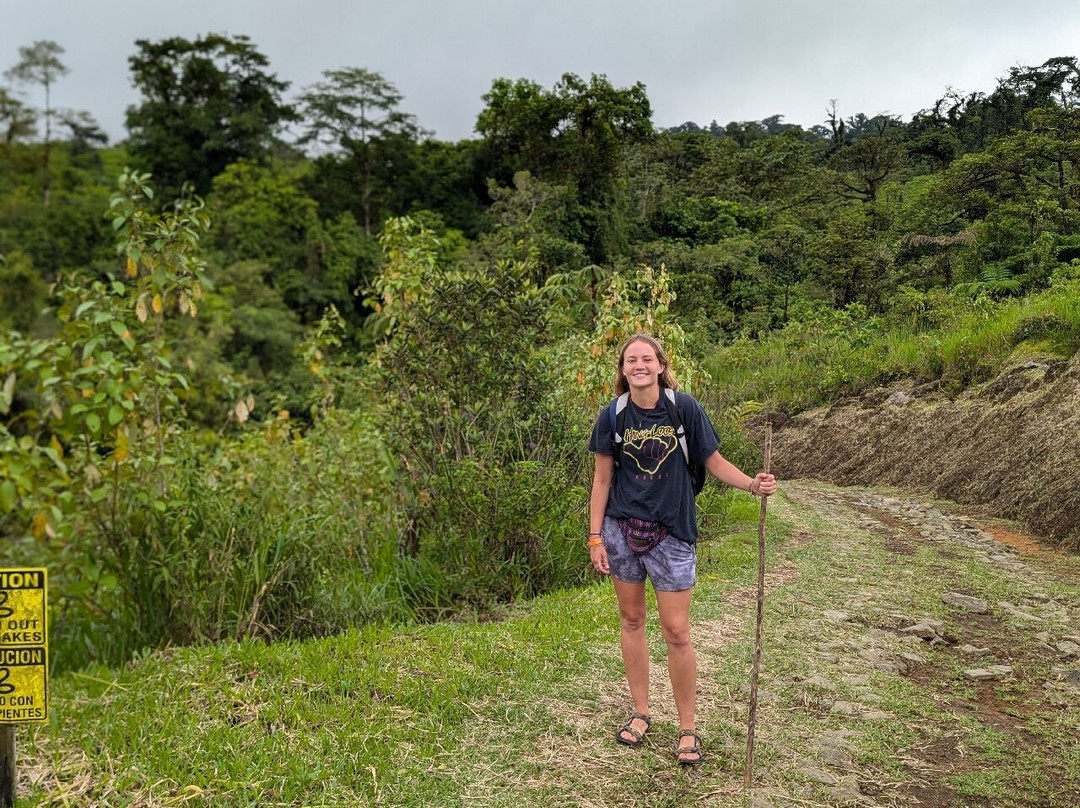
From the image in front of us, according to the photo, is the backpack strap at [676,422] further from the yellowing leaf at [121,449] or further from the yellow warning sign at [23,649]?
the yellowing leaf at [121,449]

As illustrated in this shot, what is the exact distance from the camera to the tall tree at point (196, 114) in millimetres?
34156

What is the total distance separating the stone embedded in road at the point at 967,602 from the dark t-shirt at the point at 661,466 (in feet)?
11.6

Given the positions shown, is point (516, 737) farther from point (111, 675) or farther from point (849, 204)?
point (849, 204)

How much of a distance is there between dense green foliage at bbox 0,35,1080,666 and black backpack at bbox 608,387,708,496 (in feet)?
4.32

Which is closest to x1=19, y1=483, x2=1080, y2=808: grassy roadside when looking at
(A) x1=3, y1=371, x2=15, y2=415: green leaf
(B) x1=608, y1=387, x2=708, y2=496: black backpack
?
(B) x1=608, y1=387, x2=708, y2=496: black backpack

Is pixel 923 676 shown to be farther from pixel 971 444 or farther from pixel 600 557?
pixel 971 444

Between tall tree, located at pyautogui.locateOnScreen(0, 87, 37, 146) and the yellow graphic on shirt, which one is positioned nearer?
the yellow graphic on shirt

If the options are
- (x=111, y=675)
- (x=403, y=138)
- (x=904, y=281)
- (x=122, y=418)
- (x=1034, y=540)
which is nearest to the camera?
(x=111, y=675)

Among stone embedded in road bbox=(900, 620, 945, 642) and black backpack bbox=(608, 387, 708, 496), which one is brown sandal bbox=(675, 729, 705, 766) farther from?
stone embedded in road bbox=(900, 620, 945, 642)

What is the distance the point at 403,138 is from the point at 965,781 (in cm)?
3175

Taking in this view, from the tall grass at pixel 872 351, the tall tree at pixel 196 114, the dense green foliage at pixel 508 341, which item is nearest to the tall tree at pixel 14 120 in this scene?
the dense green foliage at pixel 508 341

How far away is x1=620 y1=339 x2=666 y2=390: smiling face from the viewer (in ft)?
9.19

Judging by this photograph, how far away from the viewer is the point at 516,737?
3035 mm

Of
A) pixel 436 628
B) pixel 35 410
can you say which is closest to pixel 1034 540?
pixel 436 628
